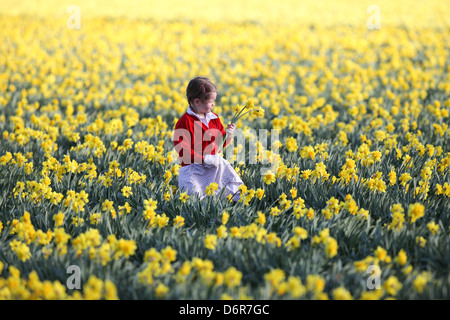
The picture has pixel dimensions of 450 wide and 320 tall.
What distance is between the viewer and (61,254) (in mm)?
2826

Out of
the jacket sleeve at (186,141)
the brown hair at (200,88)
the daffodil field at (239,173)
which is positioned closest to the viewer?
the daffodil field at (239,173)

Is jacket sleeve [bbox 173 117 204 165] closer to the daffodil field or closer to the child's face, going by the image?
the child's face

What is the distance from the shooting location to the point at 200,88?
349 cm

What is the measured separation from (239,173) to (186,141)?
82 centimetres

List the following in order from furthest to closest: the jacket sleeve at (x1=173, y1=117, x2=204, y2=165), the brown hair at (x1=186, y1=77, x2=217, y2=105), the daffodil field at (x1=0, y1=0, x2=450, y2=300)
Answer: the jacket sleeve at (x1=173, y1=117, x2=204, y2=165) < the brown hair at (x1=186, y1=77, x2=217, y2=105) < the daffodil field at (x1=0, y1=0, x2=450, y2=300)

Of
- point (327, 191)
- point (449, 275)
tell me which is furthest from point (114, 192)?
point (449, 275)

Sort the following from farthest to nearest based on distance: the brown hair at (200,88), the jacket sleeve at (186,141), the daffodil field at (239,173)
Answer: the jacket sleeve at (186,141) < the brown hair at (200,88) < the daffodil field at (239,173)

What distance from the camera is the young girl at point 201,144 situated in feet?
11.6

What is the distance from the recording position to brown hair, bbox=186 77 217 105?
3477 mm

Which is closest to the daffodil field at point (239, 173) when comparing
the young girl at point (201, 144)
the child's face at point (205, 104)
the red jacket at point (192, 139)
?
the young girl at point (201, 144)

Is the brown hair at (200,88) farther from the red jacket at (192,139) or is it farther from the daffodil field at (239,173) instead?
the daffodil field at (239,173)

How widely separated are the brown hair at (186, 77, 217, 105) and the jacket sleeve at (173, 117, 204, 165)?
0.22 metres

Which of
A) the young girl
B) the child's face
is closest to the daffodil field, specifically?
the young girl

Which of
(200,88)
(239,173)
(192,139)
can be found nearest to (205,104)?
(200,88)
